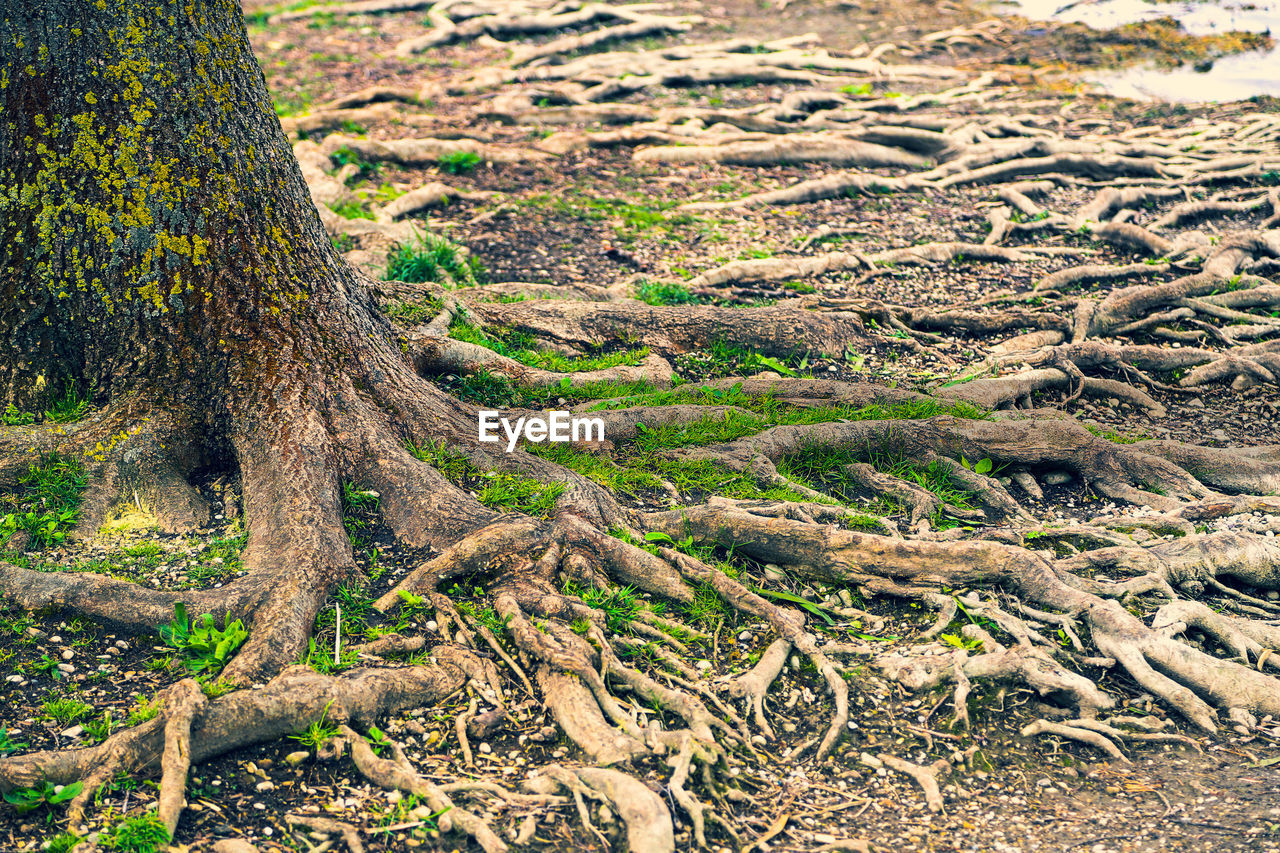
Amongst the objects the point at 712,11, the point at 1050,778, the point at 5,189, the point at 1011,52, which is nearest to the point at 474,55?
the point at 712,11

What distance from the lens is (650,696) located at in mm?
3711

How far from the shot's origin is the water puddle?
1500cm

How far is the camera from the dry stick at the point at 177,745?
2980mm

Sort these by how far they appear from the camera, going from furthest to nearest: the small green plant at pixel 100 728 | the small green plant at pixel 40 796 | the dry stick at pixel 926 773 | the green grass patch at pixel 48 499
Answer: the green grass patch at pixel 48 499 → the dry stick at pixel 926 773 → the small green plant at pixel 100 728 → the small green plant at pixel 40 796

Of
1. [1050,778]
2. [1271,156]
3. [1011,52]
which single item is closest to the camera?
[1050,778]

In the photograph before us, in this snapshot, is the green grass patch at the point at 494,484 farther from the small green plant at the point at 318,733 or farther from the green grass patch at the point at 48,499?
the green grass patch at the point at 48,499

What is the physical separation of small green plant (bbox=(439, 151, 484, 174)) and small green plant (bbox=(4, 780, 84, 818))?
348 inches

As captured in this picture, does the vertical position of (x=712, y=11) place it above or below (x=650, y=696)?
above

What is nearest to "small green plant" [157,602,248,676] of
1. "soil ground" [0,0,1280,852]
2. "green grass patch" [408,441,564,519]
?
"soil ground" [0,0,1280,852]

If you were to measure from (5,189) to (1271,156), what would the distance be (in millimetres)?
13391

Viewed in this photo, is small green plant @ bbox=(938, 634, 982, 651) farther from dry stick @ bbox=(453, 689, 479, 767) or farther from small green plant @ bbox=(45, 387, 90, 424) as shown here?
small green plant @ bbox=(45, 387, 90, 424)

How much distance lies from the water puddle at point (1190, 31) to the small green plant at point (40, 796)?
54.4 feet

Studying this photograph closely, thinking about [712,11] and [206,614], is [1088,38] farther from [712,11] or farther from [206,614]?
[206,614]

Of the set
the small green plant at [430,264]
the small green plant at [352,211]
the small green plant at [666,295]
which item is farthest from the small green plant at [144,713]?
the small green plant at [352,211]
